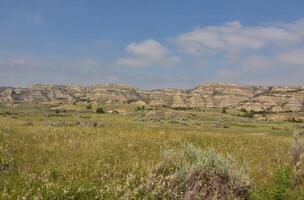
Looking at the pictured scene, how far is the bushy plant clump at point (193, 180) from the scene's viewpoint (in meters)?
8.58

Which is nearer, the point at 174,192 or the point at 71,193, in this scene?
the point at 71,193

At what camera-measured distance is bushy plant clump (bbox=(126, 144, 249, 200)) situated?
8.58 meters

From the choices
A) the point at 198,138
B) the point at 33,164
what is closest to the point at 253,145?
the point at 198,138

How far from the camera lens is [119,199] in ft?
26.4

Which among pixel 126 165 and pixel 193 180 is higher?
pixel 193 180

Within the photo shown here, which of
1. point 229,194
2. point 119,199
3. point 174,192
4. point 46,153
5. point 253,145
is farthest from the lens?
point 253,145

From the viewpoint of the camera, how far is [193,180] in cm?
928

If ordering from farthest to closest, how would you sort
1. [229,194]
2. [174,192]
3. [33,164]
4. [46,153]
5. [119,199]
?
[46,153] → [33,164] → [229,194] → [174,192] → [119,199]

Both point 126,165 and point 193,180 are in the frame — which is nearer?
point 193,180

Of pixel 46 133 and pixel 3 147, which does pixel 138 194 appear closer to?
pixel 3 147

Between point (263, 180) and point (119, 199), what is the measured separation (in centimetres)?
440

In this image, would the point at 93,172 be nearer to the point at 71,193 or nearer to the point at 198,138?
the point at 71,193

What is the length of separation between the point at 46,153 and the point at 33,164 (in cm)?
131

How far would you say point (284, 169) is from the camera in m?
9.28
